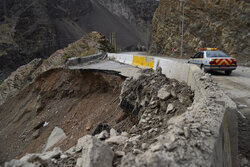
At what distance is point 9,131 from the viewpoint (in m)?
14.5

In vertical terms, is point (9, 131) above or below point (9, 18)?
below

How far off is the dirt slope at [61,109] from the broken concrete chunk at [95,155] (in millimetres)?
5619

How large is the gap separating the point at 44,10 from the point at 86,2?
20.7 metres

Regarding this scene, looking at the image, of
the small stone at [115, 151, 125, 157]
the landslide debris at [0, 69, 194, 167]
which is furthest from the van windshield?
the small stone at [115, 151, 125, 157]

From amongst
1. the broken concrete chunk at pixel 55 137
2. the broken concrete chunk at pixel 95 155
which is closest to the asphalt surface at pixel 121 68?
the broken concrete chunk at pixel 55 137

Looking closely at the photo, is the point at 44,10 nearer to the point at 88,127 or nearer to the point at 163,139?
the point at 88,127

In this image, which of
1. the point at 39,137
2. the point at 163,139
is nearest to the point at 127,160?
the point at 163,139

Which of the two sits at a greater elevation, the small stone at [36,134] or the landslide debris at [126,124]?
the landslide debris at [126,124]

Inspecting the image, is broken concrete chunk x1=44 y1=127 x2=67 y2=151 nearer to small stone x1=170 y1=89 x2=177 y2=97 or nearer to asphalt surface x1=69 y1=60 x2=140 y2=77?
asphalt surface x1=69 y1=60 x2=140 y2=77

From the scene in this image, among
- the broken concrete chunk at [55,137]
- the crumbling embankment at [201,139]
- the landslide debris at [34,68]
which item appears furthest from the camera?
the landslide debris at [34,68]

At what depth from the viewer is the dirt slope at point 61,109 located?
33.3 feet

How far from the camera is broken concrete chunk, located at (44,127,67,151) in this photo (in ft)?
33.2

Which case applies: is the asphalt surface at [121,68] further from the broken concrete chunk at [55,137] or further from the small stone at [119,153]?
the small stone at [119,153]

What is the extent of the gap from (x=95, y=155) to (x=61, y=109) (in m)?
11.9
